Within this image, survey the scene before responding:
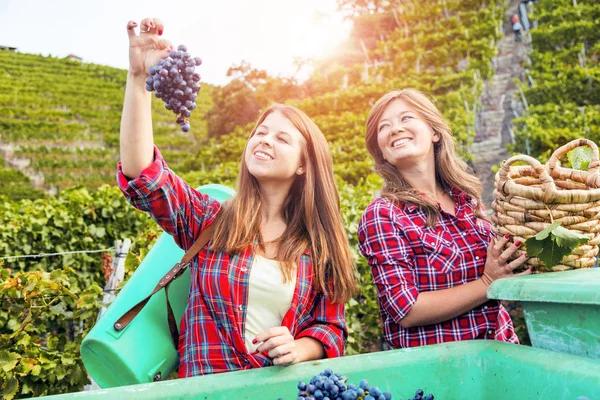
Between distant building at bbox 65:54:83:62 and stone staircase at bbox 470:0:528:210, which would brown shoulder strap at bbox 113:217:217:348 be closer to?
stone staircase at bbox 470:0:528:210

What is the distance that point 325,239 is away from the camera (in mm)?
1783

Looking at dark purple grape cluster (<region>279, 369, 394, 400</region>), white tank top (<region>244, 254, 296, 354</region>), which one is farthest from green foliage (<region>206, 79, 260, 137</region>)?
dark purple grape cluster (<region>279, 369, 394, 400</region>)

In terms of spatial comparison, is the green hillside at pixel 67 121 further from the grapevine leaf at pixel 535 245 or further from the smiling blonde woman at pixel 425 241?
the grapevine leaf at pixel 535 245

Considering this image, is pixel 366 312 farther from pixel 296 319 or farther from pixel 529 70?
pixel 529 70

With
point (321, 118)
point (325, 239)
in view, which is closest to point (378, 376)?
point (325, 239)

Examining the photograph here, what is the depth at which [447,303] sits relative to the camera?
1.66 meters

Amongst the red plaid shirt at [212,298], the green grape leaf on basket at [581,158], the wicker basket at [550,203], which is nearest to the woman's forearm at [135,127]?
the red plaid shirt at [212,298]

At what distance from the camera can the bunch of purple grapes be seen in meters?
1.27

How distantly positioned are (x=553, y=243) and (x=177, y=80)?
0.96 metres

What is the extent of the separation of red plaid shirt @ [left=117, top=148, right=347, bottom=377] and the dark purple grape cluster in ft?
1.76

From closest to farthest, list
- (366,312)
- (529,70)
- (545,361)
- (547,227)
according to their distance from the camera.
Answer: (545,361)
(547,227)
(366,312)
(529,70)

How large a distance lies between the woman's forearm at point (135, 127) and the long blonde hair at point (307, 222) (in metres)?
0.32

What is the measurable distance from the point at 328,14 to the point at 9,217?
1789 cm

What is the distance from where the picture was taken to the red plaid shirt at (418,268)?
5.55 feet
